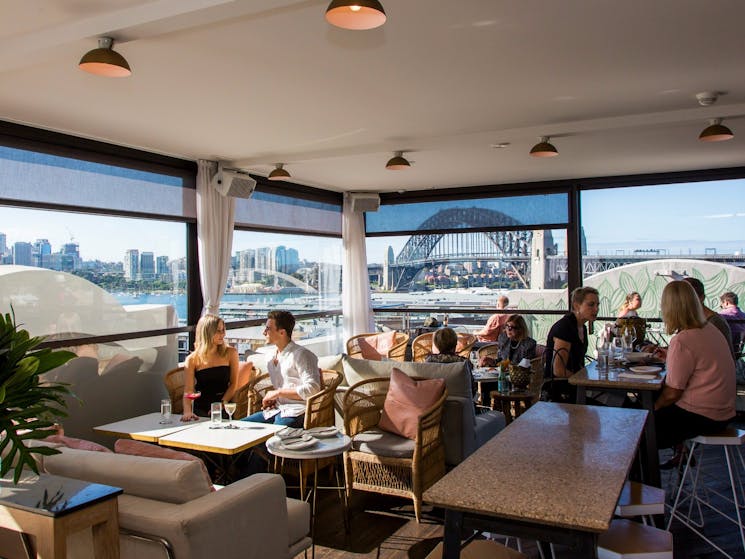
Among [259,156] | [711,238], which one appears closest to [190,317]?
[259,156]

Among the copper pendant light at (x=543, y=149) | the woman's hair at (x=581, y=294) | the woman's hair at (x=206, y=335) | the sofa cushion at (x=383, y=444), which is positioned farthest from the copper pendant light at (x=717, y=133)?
the woman's hair at (x=206, y=335)

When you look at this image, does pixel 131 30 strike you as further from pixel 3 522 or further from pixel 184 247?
pixel 184 247

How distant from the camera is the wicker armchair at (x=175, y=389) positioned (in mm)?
5406

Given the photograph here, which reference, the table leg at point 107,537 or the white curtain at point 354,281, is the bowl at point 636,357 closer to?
the table leg at point 107,537

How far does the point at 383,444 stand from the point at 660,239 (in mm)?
5505

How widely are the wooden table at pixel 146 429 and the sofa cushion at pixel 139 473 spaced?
109cm

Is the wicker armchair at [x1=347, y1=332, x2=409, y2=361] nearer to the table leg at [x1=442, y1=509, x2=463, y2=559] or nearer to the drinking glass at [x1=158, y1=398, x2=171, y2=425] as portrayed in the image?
the drinking glass at [x1=158, y1=398, x2=171, y2=425]

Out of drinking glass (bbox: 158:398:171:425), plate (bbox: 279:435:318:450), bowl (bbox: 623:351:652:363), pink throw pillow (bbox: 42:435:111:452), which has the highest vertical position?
bowl (bbox: 623:351:652:363)

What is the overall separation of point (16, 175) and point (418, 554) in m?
4.25

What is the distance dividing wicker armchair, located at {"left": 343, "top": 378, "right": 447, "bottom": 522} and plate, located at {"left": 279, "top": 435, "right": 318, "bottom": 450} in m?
0.64

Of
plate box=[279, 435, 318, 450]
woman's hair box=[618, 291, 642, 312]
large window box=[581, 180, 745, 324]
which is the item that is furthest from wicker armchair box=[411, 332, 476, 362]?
plate box=[279, 435, 318, 450]

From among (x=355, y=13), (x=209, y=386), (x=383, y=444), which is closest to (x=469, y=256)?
(x=209, y=386)

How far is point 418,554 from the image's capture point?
12.3 ft

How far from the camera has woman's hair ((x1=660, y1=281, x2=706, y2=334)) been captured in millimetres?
3678
